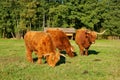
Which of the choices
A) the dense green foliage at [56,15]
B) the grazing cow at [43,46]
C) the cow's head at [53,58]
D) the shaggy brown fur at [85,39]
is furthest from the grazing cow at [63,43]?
the dense green foliage at [56,15]

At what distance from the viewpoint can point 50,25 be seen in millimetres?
60031

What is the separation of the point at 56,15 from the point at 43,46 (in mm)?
44612

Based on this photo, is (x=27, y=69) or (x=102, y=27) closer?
(x=27, y=69)

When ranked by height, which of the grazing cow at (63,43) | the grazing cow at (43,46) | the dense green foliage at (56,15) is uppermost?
the grazing cow at (43,46)

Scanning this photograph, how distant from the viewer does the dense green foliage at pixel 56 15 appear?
179 ft

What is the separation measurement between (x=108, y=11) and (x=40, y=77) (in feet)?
171

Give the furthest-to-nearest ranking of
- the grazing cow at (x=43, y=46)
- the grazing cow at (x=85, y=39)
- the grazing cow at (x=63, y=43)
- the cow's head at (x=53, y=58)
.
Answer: the grazing cow at (x=85, y=39)
the grazing cow at (x=63, y=43)
the grazing cow at (x=43, y=46)
the cow's head at (x=53, y=58)

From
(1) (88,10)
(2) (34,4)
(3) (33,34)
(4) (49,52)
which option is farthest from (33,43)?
(1) (88,10)

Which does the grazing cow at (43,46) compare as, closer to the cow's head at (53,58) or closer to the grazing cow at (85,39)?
the cow's head at (53,58)

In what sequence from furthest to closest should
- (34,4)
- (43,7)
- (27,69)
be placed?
1. (43,7)
2. (34,4)
3. (27,69)

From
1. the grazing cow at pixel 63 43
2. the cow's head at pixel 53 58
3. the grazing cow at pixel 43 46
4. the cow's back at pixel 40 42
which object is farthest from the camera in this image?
the grazing cow at pixel 63 43

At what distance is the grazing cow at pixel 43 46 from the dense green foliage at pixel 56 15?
39.0 meters

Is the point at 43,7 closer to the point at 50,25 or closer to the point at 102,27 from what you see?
the point at 50,25

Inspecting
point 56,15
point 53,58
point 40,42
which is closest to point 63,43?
point 40,42
